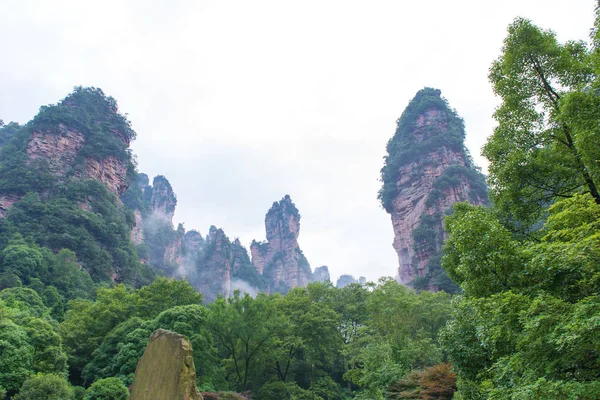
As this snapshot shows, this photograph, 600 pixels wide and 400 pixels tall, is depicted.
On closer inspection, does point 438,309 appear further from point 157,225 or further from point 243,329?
point 157,225

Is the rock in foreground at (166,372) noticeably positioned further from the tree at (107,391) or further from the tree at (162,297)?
the tree at (162,297)

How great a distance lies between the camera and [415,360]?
15.2 m

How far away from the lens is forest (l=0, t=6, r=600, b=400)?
3.96 metres

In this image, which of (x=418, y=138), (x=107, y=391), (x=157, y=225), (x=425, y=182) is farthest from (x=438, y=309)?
(x=157, y=225)

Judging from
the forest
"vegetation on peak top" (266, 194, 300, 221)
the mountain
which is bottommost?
the forest

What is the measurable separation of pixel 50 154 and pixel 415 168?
4430 cm

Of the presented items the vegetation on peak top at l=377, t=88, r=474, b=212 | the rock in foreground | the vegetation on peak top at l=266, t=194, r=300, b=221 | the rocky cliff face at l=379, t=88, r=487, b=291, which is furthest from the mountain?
the vegetation on peak top at l=266, t=194, r=300, b=221

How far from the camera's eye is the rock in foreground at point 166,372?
450 cm

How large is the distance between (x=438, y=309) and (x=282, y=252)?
62.4 m

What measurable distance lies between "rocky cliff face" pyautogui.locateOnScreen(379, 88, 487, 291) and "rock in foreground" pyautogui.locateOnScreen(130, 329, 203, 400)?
35.3 m

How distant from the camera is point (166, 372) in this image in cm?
466

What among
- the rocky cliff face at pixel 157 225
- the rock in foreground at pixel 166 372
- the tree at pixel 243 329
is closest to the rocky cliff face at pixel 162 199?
the rocky cliff face at pixel 157 225

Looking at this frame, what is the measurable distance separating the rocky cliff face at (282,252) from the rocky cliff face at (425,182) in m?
35.7

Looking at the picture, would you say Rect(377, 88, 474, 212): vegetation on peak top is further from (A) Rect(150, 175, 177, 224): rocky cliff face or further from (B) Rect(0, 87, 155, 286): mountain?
(A) Rect(150, 175, 177, 224): rocky cliff face
